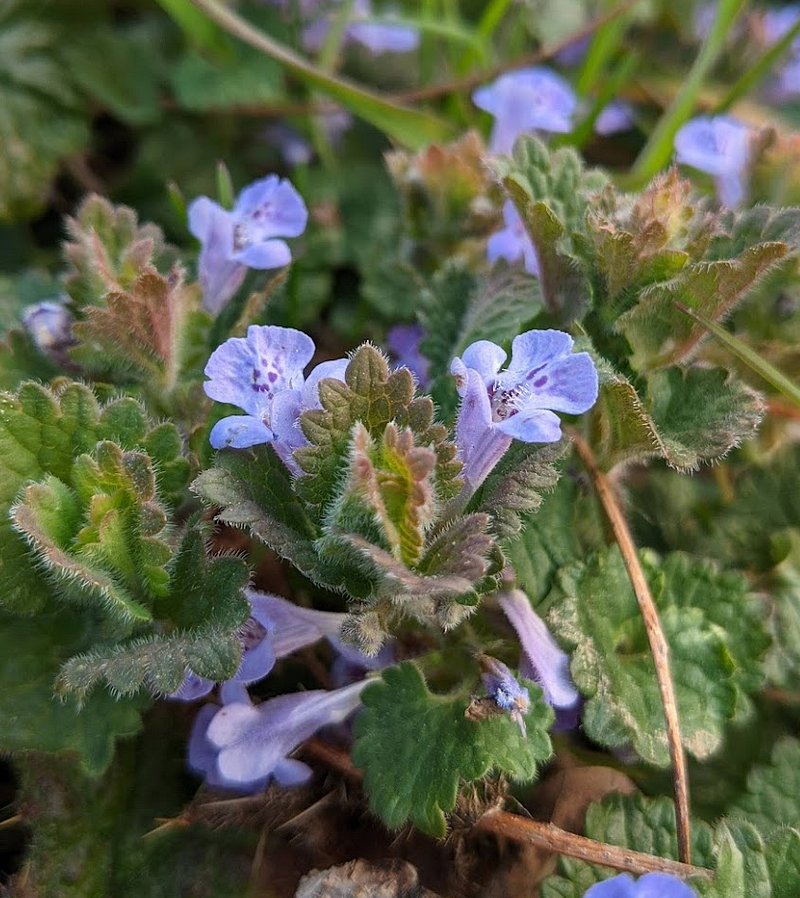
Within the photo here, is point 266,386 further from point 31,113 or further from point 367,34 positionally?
point 367,34

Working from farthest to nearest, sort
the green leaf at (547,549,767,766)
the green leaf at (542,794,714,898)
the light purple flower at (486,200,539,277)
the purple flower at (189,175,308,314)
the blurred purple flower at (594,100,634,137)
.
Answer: the blurred purple flower at (594,100,634,137) < the light purple flower at (486,200,539,277) < the purple flower at (189,175,308,314) < the green leaf at (547,549,767,766) < the green leaf at (542,794,714,898)

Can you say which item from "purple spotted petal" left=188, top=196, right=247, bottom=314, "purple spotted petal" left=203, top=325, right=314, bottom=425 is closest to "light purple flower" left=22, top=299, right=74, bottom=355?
"purple spotted petal" left=188, top=196, right=247, bottom=314

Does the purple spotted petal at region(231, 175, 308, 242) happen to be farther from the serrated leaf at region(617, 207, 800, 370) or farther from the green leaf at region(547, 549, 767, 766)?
the green leaf at region(547, 549, 767, 766)

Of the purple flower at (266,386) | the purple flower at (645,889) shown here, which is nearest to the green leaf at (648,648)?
the purple flower at (645,889)

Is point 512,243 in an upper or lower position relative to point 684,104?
lower

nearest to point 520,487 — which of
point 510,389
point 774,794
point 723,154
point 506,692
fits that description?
point 510,389

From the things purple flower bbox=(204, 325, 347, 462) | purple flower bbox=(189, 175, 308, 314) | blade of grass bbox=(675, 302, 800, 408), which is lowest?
purple flower bbox=(189, 175, 308, 314)
